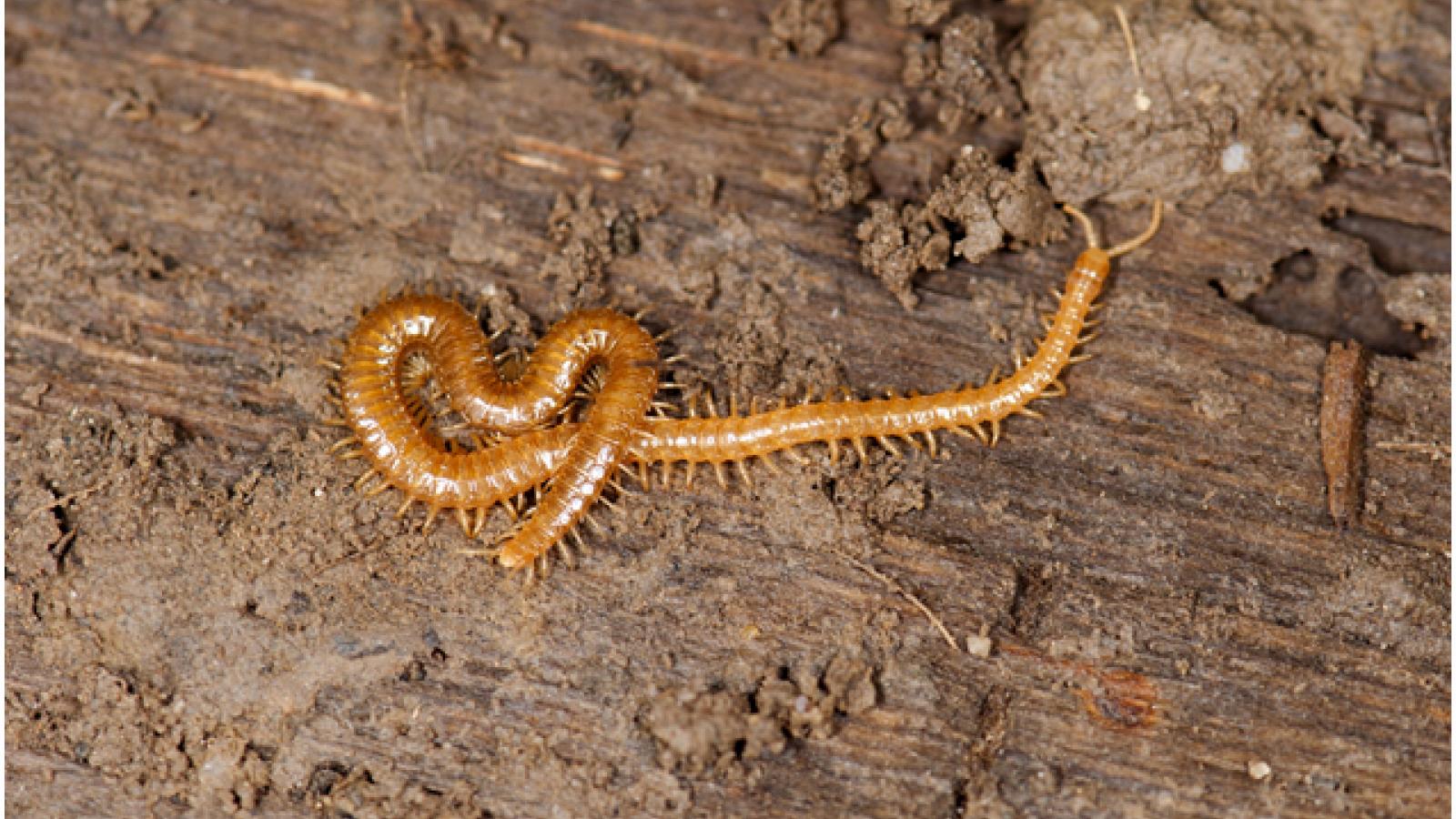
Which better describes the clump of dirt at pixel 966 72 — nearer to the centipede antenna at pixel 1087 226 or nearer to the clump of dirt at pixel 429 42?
the centipede antenna at pixel 1087 226

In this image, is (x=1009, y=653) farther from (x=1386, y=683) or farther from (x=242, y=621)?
(x=242, y=621)

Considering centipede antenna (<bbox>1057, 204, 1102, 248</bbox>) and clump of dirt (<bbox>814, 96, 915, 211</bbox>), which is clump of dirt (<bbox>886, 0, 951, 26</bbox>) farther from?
centipede antenna (<bbox>1057, 204, 1102, 248</bbox>)

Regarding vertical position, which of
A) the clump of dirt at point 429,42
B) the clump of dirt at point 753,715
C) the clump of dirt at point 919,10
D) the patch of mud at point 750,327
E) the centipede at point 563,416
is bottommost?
the clump of dirt at point 753,715

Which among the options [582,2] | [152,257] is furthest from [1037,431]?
[152,257]

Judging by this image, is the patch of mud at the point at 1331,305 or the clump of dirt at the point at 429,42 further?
the clump of dirt at the point at 429,42

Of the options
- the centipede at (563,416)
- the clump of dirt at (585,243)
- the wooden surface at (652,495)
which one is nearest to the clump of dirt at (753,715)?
the wooden surface at (652,495)

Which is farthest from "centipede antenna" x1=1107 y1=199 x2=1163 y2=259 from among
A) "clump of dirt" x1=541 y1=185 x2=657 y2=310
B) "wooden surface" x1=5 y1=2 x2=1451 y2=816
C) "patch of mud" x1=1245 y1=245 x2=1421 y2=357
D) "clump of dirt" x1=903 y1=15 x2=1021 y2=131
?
"clump of dirt" x1=541 y1=185 x2=657 y2=310

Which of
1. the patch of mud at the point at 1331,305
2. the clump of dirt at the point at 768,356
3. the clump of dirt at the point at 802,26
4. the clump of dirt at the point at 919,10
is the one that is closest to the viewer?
the clump of dirt at the point at 768,356
